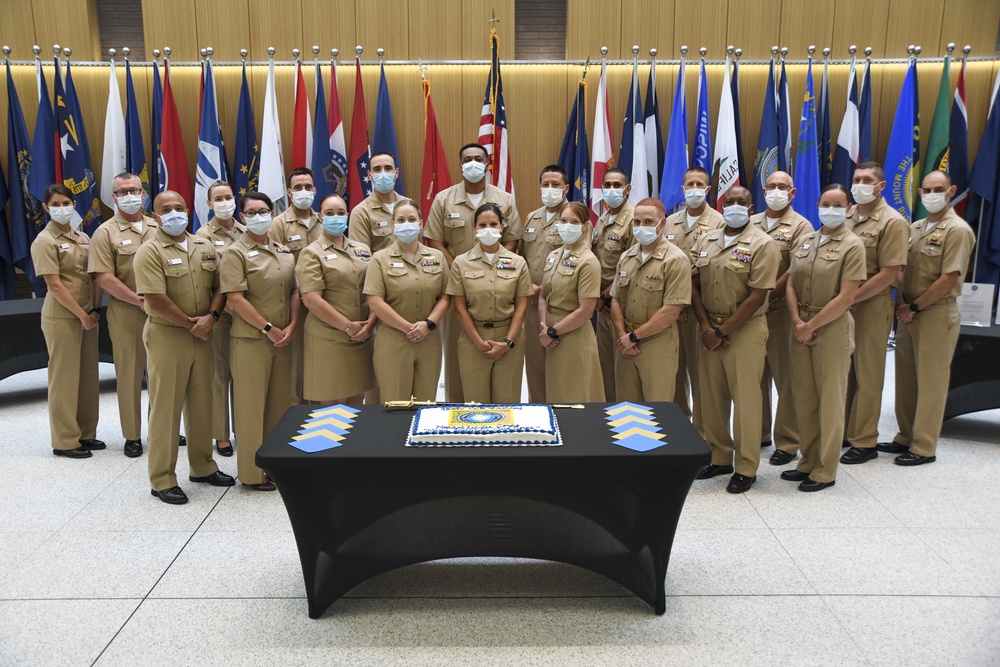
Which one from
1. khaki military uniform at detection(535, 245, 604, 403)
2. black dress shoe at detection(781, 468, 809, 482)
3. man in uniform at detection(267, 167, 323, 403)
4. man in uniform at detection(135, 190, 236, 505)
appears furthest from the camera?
man in uniform at detection(267, 167, 323, 403)

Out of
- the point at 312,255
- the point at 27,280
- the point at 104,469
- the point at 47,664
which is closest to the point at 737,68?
the point at 312,255

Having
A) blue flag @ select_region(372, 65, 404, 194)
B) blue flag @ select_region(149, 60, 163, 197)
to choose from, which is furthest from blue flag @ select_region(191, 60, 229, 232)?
blue flag @ select_region(372, 65, 404, 194)

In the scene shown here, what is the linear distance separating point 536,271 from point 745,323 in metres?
1.33

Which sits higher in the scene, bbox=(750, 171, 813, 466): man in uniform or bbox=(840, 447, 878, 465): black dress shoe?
bbox=(750, 171, 813, 466): man in uniform

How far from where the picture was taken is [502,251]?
4.06m

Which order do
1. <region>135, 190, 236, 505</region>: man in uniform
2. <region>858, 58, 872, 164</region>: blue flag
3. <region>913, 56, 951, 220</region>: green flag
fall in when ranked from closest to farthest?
<region>135, 190, 236, 505</region>: man in uniform < <region>913, 56, 951, 220</region>: green flag < <region>858, 58, 872, 164</region>: blue flag

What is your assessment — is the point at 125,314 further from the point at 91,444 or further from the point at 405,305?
the point at 405,305

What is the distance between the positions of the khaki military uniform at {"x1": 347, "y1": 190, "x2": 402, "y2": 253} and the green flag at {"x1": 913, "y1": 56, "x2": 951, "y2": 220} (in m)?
4.60

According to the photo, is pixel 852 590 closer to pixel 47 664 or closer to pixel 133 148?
pixel 47 664

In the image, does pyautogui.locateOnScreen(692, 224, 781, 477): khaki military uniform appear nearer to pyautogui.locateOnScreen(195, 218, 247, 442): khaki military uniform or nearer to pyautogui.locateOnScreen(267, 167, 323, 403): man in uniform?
pyautogui.locateOnScreen(267, 167, 323, 403): man in uniform

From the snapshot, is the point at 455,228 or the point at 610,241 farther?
the point at 455,228

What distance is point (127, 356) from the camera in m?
4.62

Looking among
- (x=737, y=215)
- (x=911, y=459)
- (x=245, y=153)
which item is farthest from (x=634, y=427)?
(x=245, y=153)

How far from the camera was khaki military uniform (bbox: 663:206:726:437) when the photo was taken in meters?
4.39
